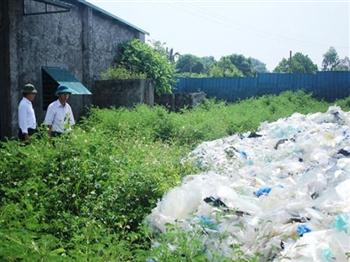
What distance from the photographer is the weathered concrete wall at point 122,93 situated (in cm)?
1122

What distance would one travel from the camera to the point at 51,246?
251 cm

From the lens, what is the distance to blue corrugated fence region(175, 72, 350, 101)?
1612 centimetres

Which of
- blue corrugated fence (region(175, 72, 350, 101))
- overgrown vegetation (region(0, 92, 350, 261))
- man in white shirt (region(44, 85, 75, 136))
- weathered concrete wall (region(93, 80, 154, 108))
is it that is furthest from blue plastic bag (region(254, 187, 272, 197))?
blue corrugated fence (region(175, 72, 350, 101))


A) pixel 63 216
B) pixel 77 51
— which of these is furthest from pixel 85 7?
pixel 63 216

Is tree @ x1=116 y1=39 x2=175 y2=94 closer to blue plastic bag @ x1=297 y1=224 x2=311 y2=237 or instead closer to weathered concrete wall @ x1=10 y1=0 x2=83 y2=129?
weathered concrete wall @ x1=10 y1=0 x2=83 y2=129

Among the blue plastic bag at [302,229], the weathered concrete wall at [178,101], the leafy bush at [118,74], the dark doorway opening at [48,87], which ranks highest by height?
the leafy bush at [118,74]

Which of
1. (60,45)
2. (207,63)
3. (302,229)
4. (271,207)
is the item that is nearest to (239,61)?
(207,63)

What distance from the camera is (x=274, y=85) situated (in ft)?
55.0

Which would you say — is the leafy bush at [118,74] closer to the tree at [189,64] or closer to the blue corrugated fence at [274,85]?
the blue corrugated fence at [274,85]

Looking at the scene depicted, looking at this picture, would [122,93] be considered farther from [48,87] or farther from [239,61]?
[239,61]

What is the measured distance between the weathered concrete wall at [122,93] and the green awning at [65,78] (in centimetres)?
109

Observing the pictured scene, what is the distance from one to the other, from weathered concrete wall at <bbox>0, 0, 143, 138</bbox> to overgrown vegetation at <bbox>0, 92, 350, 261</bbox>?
4.17m

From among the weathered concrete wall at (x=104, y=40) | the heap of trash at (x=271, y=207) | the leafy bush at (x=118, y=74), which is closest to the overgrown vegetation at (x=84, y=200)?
the heap of trash at (x=271, y=207)

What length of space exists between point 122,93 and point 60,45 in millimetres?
1929
